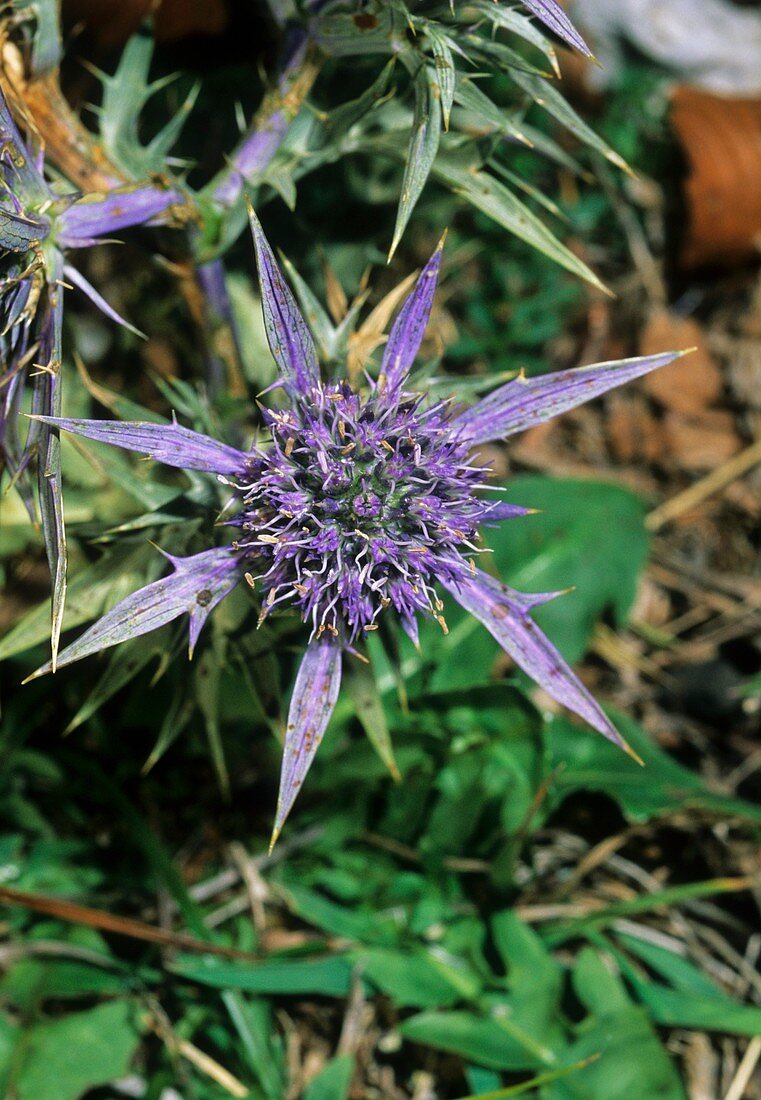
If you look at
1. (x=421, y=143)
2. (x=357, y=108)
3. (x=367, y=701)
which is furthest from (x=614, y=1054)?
(x=357, y=108)

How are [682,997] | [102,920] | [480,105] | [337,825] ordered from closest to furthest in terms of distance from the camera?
[480,105] → [102,920] → [682,997] → [337,825]

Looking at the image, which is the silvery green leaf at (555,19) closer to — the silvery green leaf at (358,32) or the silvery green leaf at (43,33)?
the silvery green leaf at (358,32)

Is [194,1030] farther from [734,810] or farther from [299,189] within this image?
[299,189]

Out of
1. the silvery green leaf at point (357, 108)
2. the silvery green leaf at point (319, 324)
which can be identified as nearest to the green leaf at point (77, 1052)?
the silvery green leaf at point (319, 324)

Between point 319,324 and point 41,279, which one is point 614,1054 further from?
point 41,279

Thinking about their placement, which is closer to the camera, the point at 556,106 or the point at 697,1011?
the point at 556,106

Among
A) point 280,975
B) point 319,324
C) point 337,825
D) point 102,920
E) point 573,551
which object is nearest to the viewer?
point 319,324
